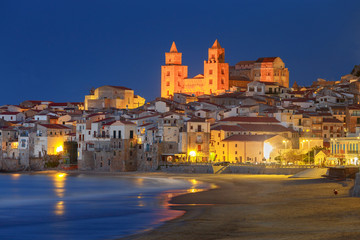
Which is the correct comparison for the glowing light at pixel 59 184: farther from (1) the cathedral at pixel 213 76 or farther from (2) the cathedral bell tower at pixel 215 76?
(2) the cathedral bell tower at pixel 215 76

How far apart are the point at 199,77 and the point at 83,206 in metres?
83.9

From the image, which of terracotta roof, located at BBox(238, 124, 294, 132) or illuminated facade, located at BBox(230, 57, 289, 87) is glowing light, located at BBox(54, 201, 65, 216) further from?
illuminated facade, located at BBox(230, 57, 289, 87)

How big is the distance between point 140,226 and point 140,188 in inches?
818

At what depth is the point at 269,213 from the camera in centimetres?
3334

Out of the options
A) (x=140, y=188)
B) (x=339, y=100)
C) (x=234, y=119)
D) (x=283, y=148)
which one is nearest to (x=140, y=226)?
(x=140, y=188)

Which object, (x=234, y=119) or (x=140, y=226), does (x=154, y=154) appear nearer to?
(x=234, y=119)

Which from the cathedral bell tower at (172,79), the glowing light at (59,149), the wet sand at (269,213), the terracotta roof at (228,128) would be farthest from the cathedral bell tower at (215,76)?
the wet sand at (269,213)

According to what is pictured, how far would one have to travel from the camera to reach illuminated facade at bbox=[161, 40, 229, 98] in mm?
120438

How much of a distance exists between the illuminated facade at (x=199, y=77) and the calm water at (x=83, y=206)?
186 feet

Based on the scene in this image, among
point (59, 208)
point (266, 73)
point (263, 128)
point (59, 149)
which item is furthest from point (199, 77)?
point (59, 208)

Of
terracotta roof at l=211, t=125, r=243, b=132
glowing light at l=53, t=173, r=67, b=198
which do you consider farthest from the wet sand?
terracotta roof at l=211, t=125, r=243, b=132

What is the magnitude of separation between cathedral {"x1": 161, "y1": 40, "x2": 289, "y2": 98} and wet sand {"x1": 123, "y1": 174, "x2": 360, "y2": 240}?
2834 inches

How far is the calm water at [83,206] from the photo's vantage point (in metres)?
32.1

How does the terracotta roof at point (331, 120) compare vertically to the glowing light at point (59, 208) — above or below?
above
